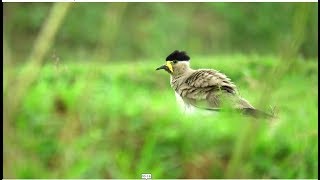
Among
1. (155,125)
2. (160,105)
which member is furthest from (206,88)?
(155,125)

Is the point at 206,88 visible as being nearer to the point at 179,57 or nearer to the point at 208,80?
the point at 208,80

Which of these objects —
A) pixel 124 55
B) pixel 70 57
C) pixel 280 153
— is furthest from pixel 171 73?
pixel 124 55

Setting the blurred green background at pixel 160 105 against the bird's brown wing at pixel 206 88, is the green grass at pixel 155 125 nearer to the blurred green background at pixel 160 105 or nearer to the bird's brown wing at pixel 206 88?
the blurred green background at pixel 160 105

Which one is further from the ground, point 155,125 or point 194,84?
point 194,84

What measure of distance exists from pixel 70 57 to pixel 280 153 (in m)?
0.73

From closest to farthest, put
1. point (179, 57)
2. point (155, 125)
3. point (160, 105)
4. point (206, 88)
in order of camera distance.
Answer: point (206, 88)
point (179, 57)
point (160, 105)
point (155, 125)

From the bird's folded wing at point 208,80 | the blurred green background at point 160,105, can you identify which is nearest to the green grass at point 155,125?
the blurred green background at point 160,105

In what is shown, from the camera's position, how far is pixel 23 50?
74.2 inches

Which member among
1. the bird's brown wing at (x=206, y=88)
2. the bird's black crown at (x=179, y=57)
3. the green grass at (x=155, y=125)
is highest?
the bird's black crown at (x=179, y=57)

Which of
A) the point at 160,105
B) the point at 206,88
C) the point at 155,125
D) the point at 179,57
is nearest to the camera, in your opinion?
the point at 206,88

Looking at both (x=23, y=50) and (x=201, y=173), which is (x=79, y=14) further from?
(x=201, y=173)

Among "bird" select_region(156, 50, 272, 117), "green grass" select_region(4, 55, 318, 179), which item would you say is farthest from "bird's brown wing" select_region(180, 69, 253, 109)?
"green grass" select_region(4, 55, 318, 179)

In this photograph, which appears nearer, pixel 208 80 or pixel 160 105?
pixel 208 80

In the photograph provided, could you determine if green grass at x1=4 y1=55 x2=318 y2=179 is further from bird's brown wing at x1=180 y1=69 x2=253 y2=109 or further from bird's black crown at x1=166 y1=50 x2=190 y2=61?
bird's brown wing at x1=180 y1=69 x2=253 y2=109
